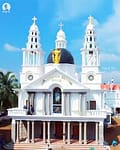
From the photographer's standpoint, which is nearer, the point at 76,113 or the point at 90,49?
the point at 76,113

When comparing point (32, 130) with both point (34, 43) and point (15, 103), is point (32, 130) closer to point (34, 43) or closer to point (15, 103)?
point (34, 43)

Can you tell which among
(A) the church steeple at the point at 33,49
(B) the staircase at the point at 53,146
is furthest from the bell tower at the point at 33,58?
(B) the staircase at the point at 53,146

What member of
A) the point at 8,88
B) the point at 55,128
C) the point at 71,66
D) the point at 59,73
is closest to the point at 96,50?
the point at 71,66

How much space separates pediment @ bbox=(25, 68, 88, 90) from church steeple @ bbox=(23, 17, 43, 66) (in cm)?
463

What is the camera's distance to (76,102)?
34938 mm

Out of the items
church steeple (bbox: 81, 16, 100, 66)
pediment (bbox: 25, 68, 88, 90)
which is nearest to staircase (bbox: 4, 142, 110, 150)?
pediment (bbox: 25, 68, 88, 90)

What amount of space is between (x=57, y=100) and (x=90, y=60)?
628 cm

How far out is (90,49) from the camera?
128 ft

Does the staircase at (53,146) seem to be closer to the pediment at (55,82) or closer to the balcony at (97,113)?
the balcony at (97,113)

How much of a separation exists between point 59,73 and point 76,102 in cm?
317

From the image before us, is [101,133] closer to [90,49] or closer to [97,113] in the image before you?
[97,113]

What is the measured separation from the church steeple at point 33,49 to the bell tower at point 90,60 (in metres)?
4.86

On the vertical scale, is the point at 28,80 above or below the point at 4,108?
above

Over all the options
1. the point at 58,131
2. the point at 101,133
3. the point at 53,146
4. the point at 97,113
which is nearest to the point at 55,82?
the point at 97,113
